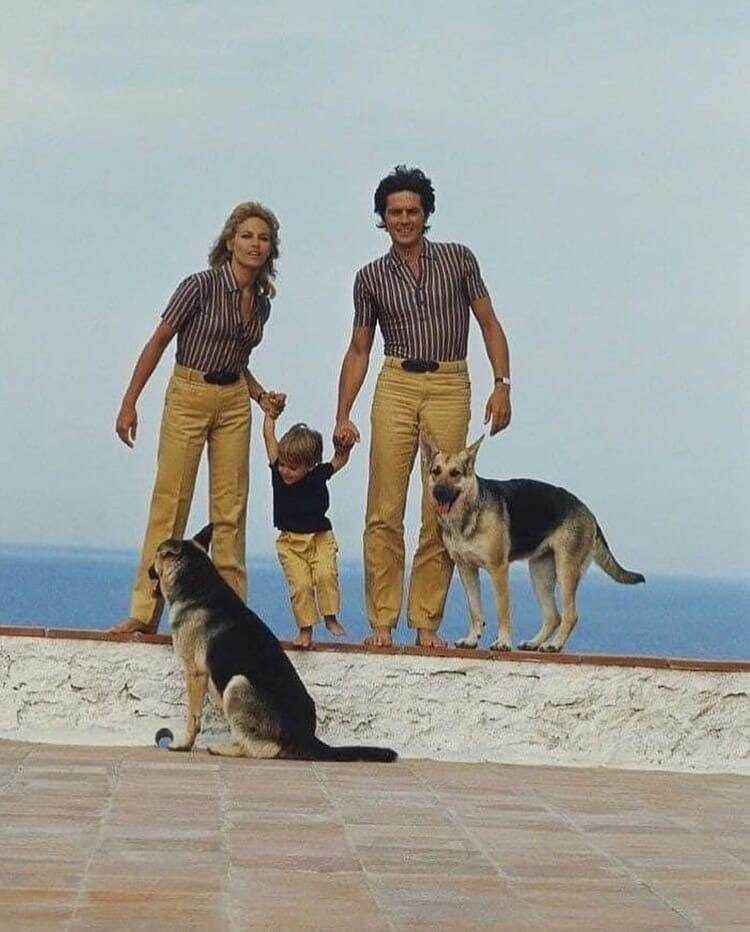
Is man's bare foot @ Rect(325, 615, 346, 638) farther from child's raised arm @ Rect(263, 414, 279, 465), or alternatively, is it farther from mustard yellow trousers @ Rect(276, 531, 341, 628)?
child's raised arm @ Rect(263, 414, 279, 465)

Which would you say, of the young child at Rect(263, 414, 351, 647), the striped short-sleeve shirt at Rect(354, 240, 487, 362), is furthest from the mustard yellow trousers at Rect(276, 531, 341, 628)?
the striped short-sleeve shirt at Rect(354, 240, 487, 362)

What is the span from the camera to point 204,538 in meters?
8.33

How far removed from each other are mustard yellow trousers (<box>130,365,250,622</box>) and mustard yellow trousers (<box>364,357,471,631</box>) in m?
0.63

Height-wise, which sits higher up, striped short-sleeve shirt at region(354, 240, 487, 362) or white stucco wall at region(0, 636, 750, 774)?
striped short-sleeve shirt at region(354, 240, 487, 362)

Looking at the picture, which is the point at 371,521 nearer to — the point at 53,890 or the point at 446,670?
the point at 446,670

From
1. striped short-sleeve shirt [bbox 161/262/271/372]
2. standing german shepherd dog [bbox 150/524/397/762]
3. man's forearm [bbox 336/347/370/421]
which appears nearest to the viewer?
standing german shepherd dog [bbox 150/524/397/762]

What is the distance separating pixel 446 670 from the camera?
8547 mm

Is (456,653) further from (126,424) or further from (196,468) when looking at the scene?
(126,424)

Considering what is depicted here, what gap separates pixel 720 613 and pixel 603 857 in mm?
152257

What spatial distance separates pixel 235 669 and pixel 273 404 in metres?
1.34

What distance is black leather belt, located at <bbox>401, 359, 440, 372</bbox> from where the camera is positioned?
858 centimetres

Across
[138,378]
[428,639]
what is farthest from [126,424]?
[428,639]

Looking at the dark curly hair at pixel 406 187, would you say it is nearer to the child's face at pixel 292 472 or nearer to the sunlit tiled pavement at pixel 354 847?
the child's face at pixel 292 472


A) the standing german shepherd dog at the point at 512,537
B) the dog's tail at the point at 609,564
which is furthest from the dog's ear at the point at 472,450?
the dog's tail at the point at 609,564
